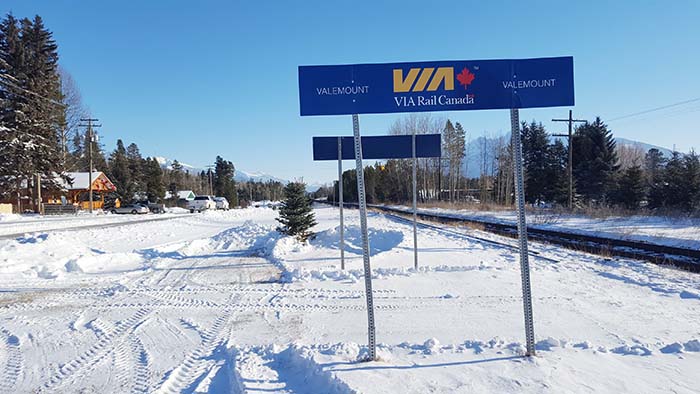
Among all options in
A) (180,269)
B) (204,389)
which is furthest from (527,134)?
(204,389)

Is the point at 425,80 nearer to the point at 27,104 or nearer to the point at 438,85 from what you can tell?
the point at 438,85

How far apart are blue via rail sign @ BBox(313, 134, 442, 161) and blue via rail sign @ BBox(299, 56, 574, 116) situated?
5473mm

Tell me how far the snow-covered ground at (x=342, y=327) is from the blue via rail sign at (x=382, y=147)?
2.76 m

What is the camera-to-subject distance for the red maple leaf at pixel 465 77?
13.4 ft

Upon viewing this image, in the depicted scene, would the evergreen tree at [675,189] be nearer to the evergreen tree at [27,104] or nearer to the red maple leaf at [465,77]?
the red maple leaf at [465,77]

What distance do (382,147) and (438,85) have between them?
567cm

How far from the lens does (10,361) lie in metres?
4.52

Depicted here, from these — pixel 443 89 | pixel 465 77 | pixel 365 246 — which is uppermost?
pixel 465 77

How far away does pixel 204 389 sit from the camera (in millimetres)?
3676

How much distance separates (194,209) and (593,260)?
47.2 m

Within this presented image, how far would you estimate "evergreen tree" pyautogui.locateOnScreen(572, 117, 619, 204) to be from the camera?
47.6 meters

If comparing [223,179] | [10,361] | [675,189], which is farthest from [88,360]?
[223,179]

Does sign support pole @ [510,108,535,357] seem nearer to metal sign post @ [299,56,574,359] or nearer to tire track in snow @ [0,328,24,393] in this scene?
metal sign post @ [299,56,574,359]

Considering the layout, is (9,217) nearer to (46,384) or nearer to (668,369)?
(46,384)
